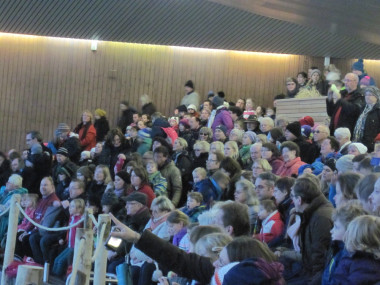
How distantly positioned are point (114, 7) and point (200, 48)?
11.9 ft

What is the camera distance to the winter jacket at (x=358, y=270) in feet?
13.2

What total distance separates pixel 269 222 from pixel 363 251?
2160mm

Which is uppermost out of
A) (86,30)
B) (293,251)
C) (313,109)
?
(86,30)

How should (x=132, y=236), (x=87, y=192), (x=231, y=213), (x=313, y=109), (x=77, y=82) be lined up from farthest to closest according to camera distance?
(x=77, y=82), (x=313, y=109), (x=87, y=192), (x=231, y=213), (x=132, y=236)

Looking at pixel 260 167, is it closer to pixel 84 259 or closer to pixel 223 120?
pixel 84 259

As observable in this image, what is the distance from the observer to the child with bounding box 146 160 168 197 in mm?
9766

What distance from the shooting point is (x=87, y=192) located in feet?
33.2

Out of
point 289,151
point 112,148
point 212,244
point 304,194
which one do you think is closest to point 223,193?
point 289,151

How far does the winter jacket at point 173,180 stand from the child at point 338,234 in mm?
5326

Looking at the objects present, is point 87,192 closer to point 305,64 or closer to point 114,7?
point 114,7

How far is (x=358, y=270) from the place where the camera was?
4.09 metres

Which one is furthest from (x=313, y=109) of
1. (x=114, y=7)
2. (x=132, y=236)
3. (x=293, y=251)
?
(x=132, y=236)

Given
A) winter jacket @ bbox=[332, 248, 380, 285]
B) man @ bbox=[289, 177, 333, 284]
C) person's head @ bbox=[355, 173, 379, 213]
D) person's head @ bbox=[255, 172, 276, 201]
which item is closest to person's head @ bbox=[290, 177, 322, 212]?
man @ bbox=[289, 177, 333, 284]

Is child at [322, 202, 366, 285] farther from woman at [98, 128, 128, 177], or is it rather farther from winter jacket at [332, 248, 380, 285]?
woman at [98, 128, 128, 177]
